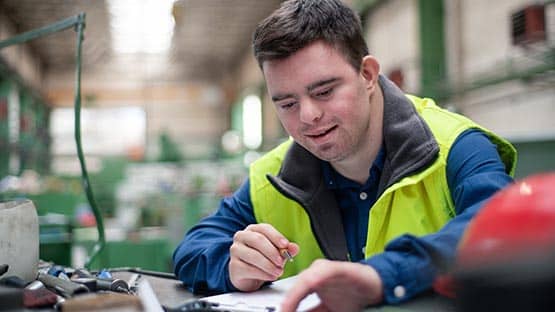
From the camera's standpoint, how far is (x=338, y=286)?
0.62 m

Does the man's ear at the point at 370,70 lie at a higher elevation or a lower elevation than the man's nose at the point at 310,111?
higher

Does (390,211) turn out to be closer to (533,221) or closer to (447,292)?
(447,292)

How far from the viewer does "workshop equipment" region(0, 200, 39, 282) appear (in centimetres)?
87

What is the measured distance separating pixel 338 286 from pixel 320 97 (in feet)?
1.46

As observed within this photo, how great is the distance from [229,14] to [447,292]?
9377mm

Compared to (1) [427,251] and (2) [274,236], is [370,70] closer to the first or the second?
(2) [274,236]

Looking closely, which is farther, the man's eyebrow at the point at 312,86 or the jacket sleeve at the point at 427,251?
the man's eyebrow at the point at 312,86

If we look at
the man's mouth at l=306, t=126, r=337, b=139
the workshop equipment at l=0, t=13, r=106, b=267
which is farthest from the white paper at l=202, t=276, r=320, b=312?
the workshop equipment at l=0, t=13, r=106, b=267

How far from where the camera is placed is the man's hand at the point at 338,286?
611mm

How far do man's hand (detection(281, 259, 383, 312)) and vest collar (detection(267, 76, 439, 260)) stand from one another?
397 millimetres

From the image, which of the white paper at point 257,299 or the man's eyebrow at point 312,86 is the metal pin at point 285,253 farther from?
the man's eyebrow at point 312,86

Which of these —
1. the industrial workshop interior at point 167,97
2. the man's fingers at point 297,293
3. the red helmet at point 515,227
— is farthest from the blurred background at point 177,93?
the red helmet at point 515,227

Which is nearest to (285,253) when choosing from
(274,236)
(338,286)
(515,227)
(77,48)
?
(274,236)

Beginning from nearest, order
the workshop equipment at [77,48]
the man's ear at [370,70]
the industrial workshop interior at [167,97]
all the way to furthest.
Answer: the man's ear at [370,70] → the workshop equipment at [77,48] → the industrial workshop interior at [167,97]
